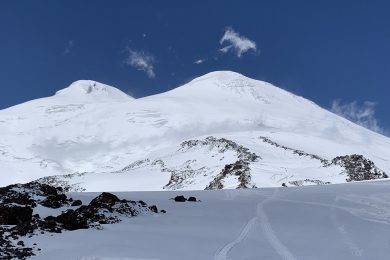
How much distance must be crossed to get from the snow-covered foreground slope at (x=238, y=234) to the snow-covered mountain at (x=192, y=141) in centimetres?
2466

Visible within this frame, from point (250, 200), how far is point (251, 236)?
9.52 meters

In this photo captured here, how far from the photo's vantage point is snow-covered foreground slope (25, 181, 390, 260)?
1240cm

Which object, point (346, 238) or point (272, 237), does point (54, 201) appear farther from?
point (346, 238)

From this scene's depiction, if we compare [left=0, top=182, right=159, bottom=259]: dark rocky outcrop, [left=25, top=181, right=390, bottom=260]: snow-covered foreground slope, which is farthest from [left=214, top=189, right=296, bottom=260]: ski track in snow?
[left=0, top=182, right=159, bottom=259]: dark rocky outcrop

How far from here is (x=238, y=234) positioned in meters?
14.9

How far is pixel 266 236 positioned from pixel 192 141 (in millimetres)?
65453

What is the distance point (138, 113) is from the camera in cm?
12188

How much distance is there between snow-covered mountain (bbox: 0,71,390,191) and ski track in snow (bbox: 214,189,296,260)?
27011 mm

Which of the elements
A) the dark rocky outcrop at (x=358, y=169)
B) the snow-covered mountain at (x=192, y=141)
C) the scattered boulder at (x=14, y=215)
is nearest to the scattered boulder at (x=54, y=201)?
the scattered boulder at (x=14, y=215)

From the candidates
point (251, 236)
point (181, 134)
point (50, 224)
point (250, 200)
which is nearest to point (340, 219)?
point (251, 236)

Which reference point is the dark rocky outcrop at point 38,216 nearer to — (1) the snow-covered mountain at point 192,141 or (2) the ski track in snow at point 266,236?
(2) the ski track in snow at point 266,236

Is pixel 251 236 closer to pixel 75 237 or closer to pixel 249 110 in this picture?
pixel 75 237

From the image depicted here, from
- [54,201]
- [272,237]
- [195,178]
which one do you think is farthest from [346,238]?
[195,178]

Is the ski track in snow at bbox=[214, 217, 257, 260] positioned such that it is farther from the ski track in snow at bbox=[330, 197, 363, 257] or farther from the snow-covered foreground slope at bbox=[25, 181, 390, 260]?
the ski track in snow at bbox=[330, 197, 363, 257]
